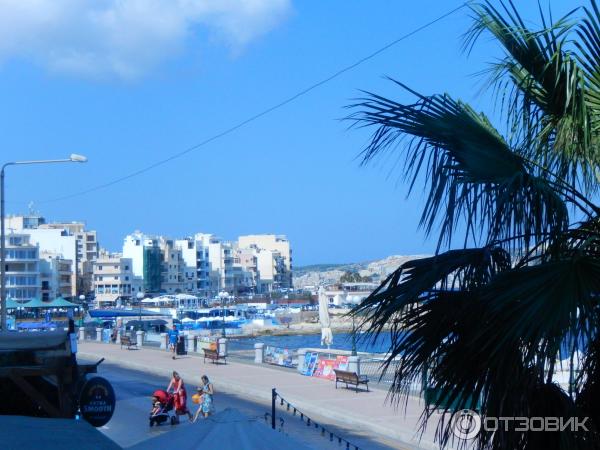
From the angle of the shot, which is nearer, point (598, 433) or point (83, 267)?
point (598, 433)

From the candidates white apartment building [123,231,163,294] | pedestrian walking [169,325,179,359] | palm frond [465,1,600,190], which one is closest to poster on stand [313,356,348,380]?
pedestrian walking [169,325,179,359]

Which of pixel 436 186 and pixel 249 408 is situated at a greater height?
pixel 436 186

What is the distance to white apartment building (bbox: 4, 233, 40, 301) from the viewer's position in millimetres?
100000

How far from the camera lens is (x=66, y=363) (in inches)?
352

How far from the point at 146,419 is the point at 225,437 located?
→ 1438 cm

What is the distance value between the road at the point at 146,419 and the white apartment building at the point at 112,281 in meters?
101

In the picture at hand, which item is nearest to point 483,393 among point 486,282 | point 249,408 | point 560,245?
point 486,282

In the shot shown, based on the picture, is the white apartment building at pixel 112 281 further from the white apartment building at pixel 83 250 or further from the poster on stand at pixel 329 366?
the poster on stand at pixel 329 366

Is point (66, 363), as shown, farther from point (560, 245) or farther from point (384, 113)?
point (560, 245)

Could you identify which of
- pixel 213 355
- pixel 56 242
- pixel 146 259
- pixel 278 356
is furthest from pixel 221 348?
pixel 146 259

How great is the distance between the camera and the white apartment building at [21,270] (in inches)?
3937

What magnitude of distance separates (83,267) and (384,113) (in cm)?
13900

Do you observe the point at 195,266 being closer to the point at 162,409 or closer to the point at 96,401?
the point at 162,409

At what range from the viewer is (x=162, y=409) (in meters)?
19.8
